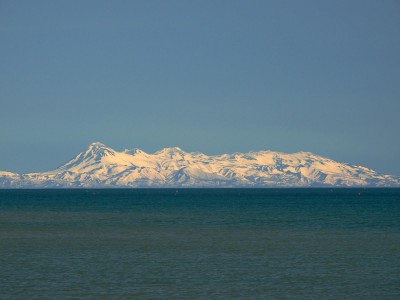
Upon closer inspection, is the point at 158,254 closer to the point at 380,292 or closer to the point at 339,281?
the point at 339,281

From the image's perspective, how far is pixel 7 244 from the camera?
76250 millimetres

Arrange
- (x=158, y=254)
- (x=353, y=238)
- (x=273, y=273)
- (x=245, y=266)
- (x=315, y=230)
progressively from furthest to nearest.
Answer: (x=315, y=230), (x=353, y=238), (x=158, y=254), (x=245, y=266), (x=273, y=273)

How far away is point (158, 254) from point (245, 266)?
11279 mm

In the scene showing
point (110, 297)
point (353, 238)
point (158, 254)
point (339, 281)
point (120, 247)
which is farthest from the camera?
point (353, 238)

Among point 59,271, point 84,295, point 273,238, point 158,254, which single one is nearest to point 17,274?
point 59,271

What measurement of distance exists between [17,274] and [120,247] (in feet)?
68.3

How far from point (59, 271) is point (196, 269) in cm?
964

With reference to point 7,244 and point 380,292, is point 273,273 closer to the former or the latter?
Answer: point 380,292

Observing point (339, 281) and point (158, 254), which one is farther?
point (158, 254)

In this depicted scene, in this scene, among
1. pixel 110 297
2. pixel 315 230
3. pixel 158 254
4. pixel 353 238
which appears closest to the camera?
pixel 110 297

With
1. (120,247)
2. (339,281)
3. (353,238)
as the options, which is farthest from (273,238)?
(339,281)

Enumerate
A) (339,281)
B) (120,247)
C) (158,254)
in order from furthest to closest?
(120,247), (158,254), (339,281)

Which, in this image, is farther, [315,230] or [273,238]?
[315,230]

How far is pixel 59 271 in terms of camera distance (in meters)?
54.9
